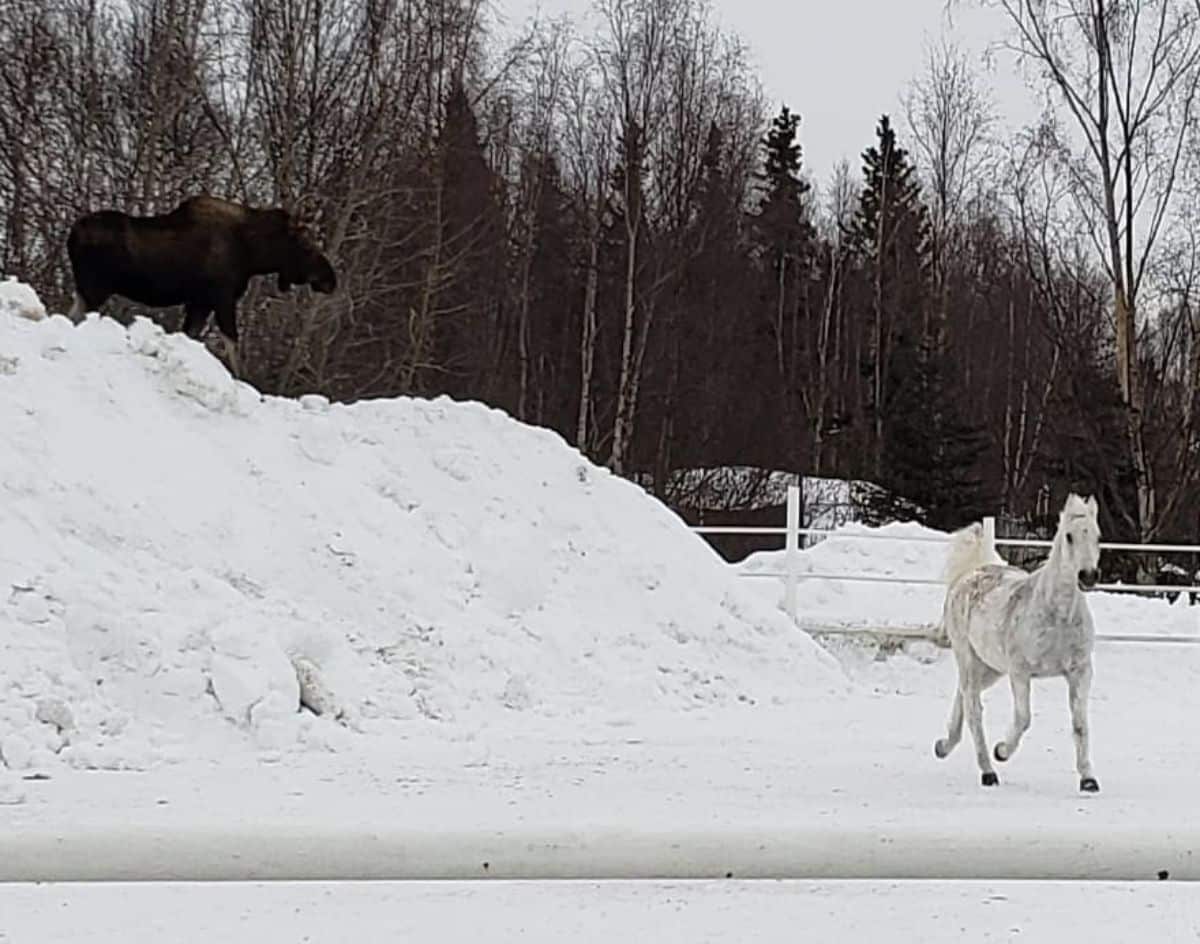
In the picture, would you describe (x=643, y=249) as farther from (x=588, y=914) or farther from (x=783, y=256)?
(x=588, y=914)

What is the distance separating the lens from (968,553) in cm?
915

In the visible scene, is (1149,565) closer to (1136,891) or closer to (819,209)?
(1136,891)

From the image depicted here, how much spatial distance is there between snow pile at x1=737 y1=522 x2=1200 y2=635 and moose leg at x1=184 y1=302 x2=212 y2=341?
6.63 m

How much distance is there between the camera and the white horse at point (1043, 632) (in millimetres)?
7660

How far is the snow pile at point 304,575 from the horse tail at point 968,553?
2.72 meters

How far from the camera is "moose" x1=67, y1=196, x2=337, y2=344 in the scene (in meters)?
12.9

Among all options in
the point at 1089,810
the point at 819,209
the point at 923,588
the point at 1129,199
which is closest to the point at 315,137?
the point at 923,588

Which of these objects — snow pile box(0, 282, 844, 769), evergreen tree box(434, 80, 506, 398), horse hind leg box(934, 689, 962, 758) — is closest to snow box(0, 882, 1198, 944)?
horse hind leg box(934, 689, 962, 758)

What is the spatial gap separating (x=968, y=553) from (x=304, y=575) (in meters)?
5.07

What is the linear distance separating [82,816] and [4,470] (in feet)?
15.0

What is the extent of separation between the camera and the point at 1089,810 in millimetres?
7055

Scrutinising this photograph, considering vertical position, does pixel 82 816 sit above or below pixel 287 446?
below

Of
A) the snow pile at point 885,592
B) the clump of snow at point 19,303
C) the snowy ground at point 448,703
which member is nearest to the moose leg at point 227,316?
the snowy ground at point 448,703

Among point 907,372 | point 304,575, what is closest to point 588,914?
point 304,575
